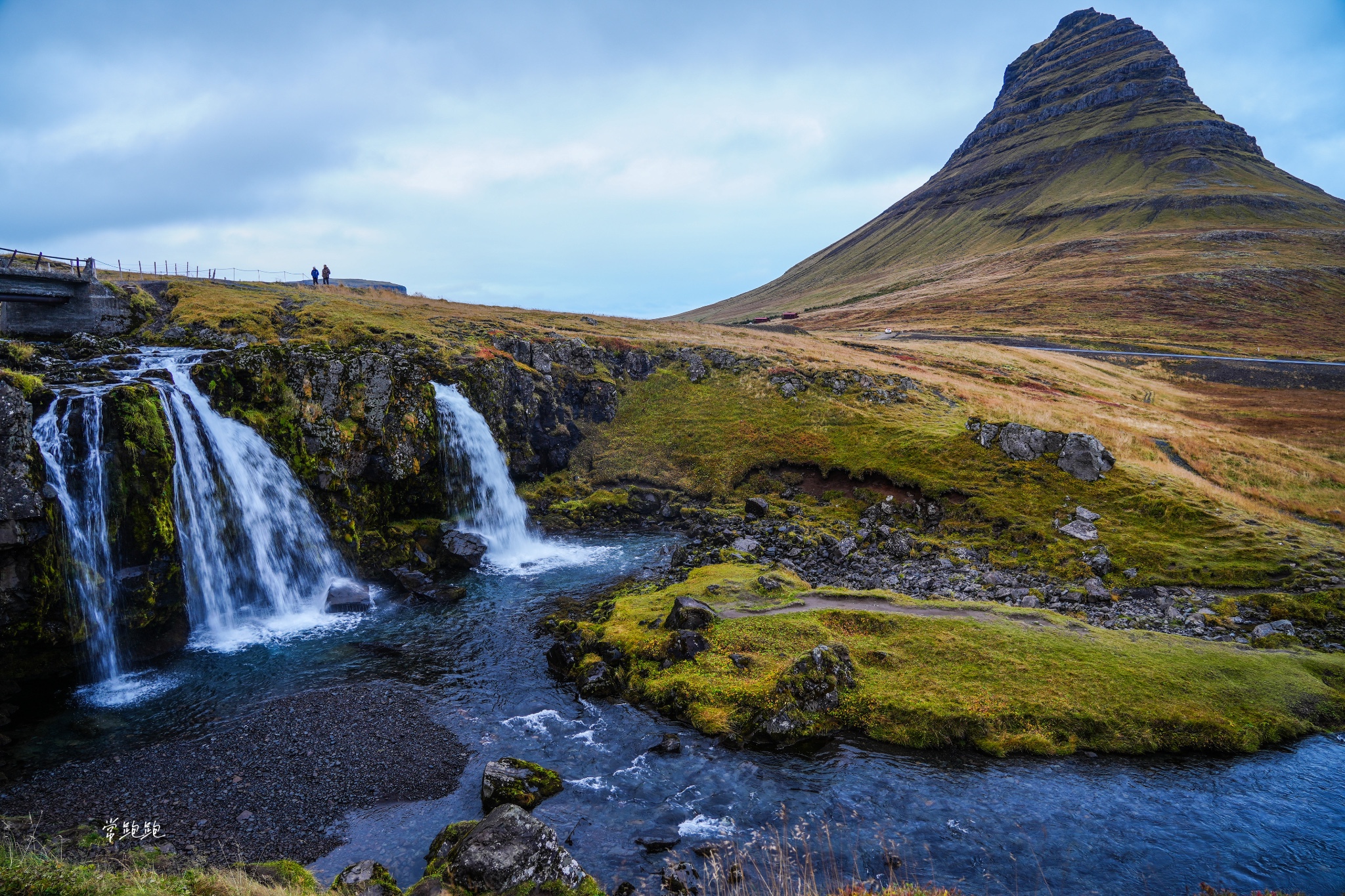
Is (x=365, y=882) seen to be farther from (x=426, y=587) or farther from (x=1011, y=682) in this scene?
(x=426, y=587)

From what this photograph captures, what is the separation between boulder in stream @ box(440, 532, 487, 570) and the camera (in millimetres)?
32969

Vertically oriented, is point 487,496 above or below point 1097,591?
above

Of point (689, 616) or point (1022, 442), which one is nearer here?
point (689, 616)

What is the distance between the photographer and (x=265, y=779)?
16.4 m

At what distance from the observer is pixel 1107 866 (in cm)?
1321

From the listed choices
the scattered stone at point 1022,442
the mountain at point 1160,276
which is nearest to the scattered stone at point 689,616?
the scattered stone at point 1022,442

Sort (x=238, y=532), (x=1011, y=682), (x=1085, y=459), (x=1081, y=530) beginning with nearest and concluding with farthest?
(x=1011, y=682) → (x=238, y=532) → (x=1081, y=530) → (x=1085, y=459)

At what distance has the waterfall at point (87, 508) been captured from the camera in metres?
22.3

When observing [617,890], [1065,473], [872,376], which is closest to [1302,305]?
[872,376]

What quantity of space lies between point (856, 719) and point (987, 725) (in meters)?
3.70

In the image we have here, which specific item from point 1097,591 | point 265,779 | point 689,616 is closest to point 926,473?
point 1097,591

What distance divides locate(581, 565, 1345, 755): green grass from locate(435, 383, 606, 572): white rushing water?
12.7 metres

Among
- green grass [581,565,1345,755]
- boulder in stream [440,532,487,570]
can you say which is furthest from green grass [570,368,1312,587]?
boulder in stream [440,532,487,570]

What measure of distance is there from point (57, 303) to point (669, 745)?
50.8 meters
